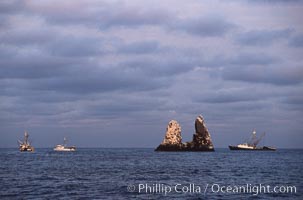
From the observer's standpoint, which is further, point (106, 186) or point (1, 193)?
point (106, 186)

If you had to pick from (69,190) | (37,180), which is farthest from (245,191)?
(37,180)

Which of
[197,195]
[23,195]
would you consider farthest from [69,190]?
[197,195]

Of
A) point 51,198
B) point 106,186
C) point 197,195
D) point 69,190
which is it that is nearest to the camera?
point 51,198

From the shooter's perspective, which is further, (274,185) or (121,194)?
(274,185)

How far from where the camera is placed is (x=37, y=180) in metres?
60.2

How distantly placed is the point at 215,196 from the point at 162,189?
7.68m

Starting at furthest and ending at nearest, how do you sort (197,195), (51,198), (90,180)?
(90,180) → (197,195) → (51,198)

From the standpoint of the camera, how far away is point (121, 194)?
45.2m

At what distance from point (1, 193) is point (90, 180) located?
15.8 m

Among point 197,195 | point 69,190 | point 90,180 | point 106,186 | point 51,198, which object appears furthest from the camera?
point 90,180

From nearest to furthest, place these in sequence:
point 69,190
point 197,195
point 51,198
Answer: point 51,198 < point 197,195 < point 69,190

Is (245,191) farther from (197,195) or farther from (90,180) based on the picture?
(90,180)

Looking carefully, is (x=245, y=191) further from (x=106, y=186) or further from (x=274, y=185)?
(x=106, y=186)

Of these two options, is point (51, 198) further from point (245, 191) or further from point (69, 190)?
point (245, 191)
